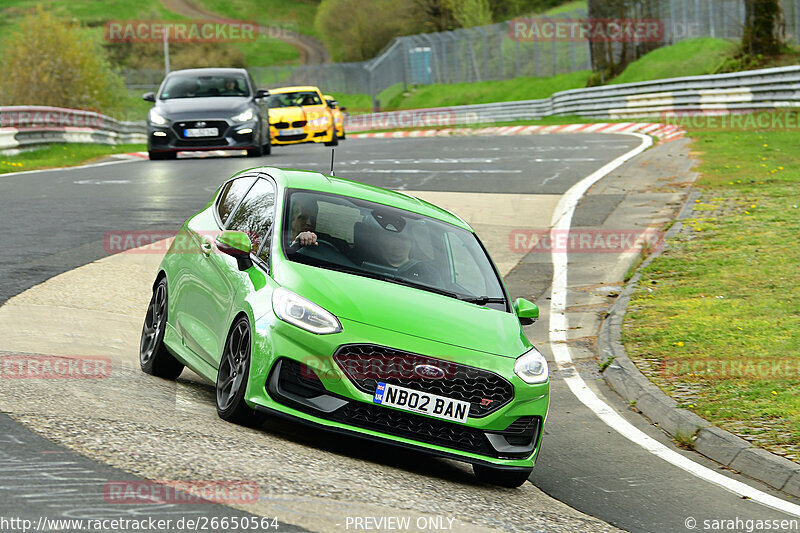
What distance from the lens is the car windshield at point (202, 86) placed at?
2519 centimetres

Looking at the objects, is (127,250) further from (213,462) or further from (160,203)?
(213,462)

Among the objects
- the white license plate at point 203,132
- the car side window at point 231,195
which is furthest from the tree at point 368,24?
the car side window at point 231,195

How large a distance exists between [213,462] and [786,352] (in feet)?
18.8

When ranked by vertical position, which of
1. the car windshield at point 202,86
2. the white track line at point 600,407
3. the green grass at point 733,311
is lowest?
the white track line at point 600,407

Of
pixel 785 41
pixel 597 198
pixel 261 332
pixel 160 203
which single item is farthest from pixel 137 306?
pixel 785 41

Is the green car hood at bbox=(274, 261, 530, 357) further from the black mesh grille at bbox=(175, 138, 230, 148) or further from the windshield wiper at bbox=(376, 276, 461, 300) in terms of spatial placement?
the black mesh grille at bbox=(175, 138, 230, 148)

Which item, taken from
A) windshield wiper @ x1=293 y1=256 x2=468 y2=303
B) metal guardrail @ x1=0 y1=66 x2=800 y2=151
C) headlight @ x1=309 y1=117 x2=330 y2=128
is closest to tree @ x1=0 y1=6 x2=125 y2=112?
metal guardrail @ x1=0 y1=66 x2=800 y2=151

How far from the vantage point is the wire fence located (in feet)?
145

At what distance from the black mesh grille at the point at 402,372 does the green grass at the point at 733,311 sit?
227 cm

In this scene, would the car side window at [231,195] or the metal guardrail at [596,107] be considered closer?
the car side window at [231,195]

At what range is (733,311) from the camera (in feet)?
37.2

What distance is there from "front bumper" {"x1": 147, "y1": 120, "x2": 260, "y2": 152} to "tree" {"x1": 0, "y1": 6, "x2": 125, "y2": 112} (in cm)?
2168

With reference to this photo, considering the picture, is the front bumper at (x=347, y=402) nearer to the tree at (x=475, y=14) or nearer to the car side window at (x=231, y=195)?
the car side window at (x=231, y=195)

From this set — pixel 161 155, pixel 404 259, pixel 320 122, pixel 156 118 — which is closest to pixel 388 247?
pixel 404 259
